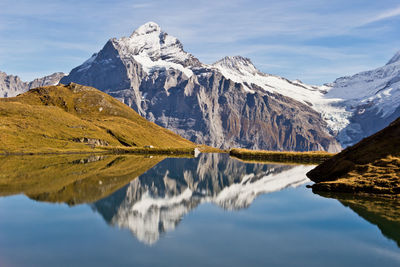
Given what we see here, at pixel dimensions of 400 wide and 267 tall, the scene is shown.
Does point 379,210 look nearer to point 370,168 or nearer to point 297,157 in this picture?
point 370,168

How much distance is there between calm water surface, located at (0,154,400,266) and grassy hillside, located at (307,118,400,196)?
10.1ft

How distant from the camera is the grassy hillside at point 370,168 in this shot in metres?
54.1

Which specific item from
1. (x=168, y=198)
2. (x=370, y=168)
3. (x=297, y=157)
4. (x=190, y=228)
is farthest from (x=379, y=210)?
(x=297, y=157)

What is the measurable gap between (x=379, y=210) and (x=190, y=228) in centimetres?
2246

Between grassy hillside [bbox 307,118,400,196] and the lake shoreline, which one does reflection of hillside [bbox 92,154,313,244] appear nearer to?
grassy hillside [bbox 307,118,400,196]

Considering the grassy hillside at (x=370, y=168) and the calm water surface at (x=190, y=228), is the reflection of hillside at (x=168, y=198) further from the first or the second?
the grassy hillside at (x=370, y=168)

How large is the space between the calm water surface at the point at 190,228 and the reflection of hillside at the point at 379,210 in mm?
94

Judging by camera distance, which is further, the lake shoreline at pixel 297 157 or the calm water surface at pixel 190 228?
the lake shoreline at pixel 297 157

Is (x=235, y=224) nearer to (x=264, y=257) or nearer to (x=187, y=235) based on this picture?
(x=187, y=235)

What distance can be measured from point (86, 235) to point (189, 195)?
26.6m

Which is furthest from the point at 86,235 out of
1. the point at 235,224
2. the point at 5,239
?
the point at 235,224

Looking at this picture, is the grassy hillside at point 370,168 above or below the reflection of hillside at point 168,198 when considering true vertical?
above

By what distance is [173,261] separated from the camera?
26.8 meters

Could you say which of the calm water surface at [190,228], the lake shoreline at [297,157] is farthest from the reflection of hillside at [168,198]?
the lake shoreline at [297,157]
